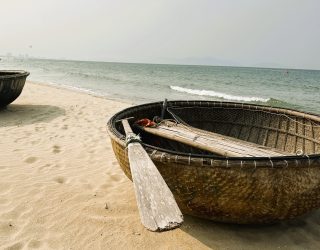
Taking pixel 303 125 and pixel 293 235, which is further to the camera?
pixel 303 125

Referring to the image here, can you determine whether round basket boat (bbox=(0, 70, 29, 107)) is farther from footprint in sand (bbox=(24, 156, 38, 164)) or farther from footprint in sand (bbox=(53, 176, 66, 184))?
footprint in sand (bbox=(53, 176, 66, 184))

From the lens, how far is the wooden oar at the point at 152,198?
1.59 meters

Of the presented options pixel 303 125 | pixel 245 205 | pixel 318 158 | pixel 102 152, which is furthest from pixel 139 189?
pixel 102 152

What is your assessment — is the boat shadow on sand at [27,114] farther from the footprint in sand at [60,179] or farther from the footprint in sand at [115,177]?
the footprint in sand at [115,177]

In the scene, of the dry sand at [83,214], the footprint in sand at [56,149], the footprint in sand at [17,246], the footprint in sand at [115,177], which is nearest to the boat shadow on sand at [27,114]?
the dry sand at [83,214]

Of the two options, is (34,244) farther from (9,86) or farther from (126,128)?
(9,86)

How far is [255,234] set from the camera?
2.83 meters


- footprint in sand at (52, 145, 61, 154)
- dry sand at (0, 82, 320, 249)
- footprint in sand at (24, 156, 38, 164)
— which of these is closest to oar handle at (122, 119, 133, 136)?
dry sand at (0, 82, 320, 249)

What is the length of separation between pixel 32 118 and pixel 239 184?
611cm

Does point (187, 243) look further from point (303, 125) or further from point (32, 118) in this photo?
point (32, 118)

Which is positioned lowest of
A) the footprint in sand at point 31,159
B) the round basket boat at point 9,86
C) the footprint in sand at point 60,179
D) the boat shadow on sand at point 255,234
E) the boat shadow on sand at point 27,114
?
the boat shadow on sand at point 27,114

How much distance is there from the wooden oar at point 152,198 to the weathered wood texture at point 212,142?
1.25 meters

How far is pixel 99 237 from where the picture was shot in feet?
9.12

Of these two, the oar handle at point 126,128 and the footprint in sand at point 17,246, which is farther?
the oar handle at point 126,128
